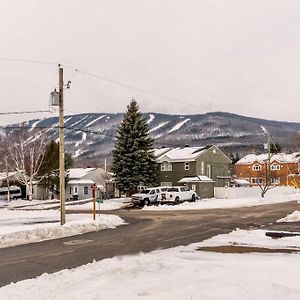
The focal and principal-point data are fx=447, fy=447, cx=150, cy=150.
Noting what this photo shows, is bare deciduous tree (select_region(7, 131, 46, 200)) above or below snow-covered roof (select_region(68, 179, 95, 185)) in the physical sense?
above

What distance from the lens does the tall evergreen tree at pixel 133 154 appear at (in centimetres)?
5256

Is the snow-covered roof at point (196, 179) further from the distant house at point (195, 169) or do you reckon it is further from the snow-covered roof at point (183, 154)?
the snow-covered roof at point (183, 154)

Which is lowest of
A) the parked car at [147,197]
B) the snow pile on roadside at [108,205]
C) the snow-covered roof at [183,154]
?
the snow pile on roadside at [108,205]

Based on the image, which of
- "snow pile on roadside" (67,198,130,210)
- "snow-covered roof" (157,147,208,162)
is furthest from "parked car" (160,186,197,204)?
"snow-covered roof" (157,147,208,162)

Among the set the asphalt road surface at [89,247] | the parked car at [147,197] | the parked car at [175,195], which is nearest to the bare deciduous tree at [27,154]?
the parked car at [147,197]

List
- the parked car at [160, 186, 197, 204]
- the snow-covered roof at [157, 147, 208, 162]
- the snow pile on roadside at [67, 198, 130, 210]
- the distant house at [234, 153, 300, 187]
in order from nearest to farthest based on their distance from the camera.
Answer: the snow pile on roadside at [67, 198, 130, 210] < the parked car at [160, 186, 197, 204] < the snow-covered roof at [157, 147, 208, 162] < the distant house at [234, 153, 300, 187]

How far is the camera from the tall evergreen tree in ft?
172

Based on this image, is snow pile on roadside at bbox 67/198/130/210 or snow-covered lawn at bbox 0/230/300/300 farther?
snow pile on roadside at bbox 67/198/130/210

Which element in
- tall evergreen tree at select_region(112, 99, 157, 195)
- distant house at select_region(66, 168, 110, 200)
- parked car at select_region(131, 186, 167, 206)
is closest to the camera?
parked car at select_region(131, 186, 167, 206)

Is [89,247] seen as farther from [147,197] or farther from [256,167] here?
[256,167]

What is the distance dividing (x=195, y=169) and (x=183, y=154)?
3.64 metres

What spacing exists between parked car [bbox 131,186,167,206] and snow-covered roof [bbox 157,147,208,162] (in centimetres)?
1442

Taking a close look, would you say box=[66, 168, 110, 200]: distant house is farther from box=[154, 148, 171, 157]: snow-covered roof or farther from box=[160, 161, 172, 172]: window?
box=[160, 161, 172, 172]: window

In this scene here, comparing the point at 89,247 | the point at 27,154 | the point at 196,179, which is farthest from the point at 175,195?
the point at 89,247
